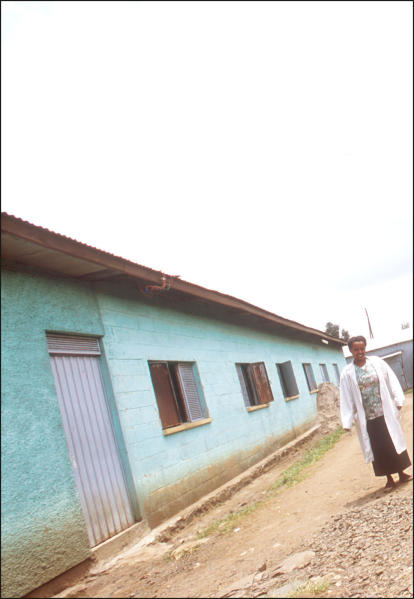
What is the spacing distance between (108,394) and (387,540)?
383 cm

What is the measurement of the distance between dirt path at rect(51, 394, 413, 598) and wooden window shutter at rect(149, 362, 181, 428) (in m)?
1.41

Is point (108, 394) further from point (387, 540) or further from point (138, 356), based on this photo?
point (387, 540)

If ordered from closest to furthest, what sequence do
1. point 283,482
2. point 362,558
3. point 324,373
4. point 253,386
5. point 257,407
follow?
1. point 362,558
2. point 283,482
3. point 257,407
4. point 253,386
5. point 324,373

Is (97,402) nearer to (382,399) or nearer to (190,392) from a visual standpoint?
(190,392)

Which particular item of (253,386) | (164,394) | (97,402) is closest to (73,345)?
(97,402)

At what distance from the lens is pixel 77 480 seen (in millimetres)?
5672

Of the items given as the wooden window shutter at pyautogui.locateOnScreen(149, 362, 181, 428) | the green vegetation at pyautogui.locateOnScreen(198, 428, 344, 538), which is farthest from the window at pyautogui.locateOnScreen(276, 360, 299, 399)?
the wooden window shutter at pyautogui.locateOnScreen(149, 362, 181, 428)

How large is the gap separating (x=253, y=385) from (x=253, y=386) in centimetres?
3

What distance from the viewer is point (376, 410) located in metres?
4.57

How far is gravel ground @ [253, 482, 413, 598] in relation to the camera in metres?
3.07

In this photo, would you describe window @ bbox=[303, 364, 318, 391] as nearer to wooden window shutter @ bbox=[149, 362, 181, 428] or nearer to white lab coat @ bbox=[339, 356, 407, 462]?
wooden window shutter @ bbox=[149, 362, 181, 428]

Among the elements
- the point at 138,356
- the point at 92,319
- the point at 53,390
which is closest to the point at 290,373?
the point at 138,356

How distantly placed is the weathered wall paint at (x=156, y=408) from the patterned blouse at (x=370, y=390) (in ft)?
10.5

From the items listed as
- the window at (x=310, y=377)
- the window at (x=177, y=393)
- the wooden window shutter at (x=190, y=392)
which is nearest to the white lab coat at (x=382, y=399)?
the window at (x=177, y=393)
